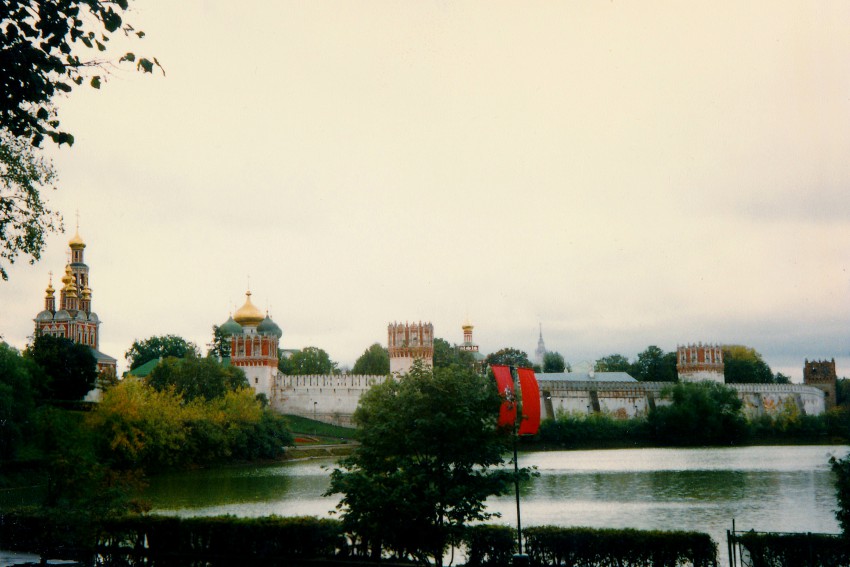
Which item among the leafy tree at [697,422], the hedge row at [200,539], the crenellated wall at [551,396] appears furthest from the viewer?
the crenellated wall at [551,396]

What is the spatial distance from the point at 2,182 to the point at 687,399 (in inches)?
2005

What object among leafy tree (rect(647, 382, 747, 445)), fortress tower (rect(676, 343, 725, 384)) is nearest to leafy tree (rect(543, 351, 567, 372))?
fortress tower (rect(676, 343, 725, 384))

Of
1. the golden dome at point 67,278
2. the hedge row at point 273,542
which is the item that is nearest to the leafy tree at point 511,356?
the golden dome at point 67,278

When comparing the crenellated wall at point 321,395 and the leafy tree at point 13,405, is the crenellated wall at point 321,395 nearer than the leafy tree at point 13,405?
No

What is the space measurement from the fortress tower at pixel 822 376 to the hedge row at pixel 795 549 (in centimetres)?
8532

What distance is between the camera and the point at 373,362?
87188mm

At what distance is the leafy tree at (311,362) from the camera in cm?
8950

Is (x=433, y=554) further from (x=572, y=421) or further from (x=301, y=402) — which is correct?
(x=301, y=402)

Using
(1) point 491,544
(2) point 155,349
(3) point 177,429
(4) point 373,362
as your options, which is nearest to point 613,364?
(4) point 373,362

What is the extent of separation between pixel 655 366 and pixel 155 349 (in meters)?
52.6

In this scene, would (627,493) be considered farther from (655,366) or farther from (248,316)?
(655,366)

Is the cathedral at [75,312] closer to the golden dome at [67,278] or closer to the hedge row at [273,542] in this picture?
the golden dome at [67,278]

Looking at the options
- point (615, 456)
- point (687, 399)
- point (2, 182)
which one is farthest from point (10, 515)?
point (687, 399)

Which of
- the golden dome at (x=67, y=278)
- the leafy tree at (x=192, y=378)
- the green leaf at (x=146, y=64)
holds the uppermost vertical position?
the golden dome at (x=67, y=278)
